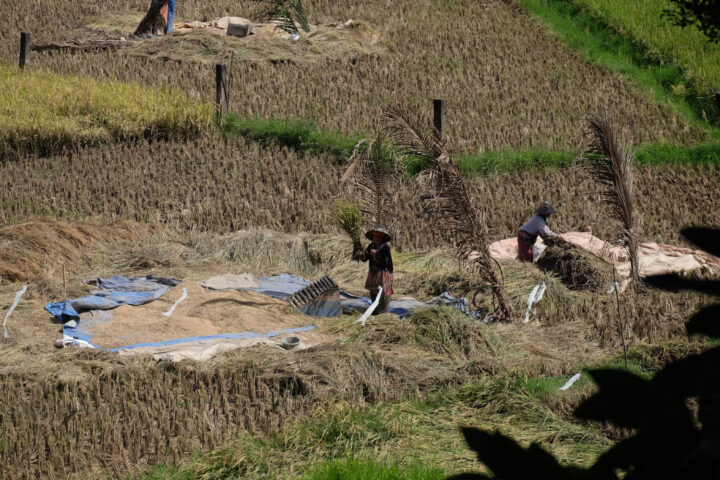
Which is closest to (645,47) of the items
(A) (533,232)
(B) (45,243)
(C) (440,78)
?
(C) (440,78)

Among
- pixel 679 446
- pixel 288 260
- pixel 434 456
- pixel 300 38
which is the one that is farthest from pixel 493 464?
pixel 300 38

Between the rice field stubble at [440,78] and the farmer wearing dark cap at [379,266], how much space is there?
5.33 m

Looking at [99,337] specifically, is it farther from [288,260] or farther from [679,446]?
[679,446]

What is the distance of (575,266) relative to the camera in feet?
27.6

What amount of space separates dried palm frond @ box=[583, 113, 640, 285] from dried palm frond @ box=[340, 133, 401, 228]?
1.75 metres

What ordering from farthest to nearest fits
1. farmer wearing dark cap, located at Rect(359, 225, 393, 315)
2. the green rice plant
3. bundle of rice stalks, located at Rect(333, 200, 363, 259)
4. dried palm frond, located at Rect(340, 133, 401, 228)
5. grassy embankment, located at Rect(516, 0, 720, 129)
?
grassy embankment, located at Rect(516, 0, 720, 129) < dried palm frond, located at Rect(340, 133, 401, 228) < farmer wearing dark cap, located at Rect(359, 225, 393, 315) < bundle of rice stalks, located at Rect(333, 200, 363, 259) < the green rice plant

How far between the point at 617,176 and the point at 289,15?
1179 cm

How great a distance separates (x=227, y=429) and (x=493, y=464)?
396cm

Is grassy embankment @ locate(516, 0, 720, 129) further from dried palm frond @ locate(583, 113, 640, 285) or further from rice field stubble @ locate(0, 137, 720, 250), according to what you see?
dried palm frond @ locate(583, 113, 640, 285)

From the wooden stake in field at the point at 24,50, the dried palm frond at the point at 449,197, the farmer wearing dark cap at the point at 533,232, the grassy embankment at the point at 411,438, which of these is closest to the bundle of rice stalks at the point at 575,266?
the farmer wearing dark cap at the point at 533,232

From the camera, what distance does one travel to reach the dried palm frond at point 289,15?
18656mm

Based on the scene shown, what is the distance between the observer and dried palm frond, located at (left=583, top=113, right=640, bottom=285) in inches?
315

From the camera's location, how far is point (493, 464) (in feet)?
3.84

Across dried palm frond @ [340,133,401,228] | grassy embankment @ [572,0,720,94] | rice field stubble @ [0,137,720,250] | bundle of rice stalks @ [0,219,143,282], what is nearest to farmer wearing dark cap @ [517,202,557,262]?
rice field stubble @ [0,137,720,250]
